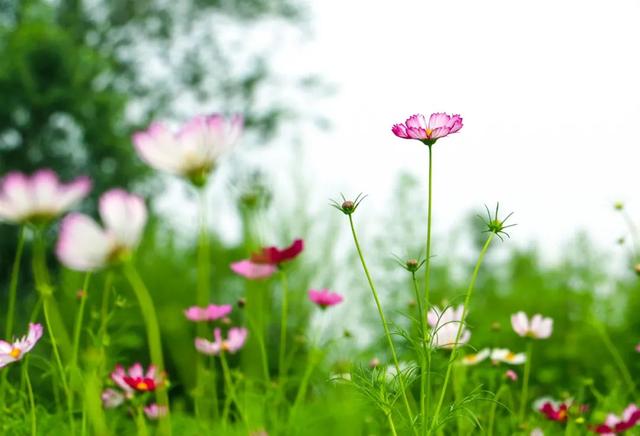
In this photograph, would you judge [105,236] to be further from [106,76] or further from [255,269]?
[106,76]

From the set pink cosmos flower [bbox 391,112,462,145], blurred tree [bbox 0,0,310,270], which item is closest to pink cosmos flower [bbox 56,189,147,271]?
pink cosmos flower [bbox 391,112,462,145]

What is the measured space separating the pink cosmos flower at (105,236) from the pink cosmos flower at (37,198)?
0.23 ft

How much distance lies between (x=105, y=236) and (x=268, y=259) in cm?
61

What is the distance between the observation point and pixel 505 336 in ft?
14.5

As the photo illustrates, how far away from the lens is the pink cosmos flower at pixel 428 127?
3.73 ft

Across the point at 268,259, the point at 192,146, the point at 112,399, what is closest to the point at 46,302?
the point at 268,259

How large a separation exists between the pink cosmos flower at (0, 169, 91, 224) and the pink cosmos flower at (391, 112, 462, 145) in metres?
0.48

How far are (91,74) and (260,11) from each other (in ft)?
13.8

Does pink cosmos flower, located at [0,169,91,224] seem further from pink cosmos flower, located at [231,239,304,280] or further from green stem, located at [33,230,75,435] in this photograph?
pink cosmos flower, located at [231,239,304,280]

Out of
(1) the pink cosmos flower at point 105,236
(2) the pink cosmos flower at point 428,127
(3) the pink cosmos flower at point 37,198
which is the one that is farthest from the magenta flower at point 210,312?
(1) the pink cosmos flower at point 105,236

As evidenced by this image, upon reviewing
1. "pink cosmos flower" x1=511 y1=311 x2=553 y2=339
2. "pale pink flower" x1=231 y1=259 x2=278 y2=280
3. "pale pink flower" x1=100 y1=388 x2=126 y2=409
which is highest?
"pale pink flower" x1=231 y1=259 x2=278 y2=280

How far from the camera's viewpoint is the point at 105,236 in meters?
0.73

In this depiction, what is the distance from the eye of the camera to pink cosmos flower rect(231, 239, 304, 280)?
51.6 inches

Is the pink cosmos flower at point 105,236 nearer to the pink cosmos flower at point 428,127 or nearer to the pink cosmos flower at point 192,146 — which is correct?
the pink cosmos flower at point 192,146
